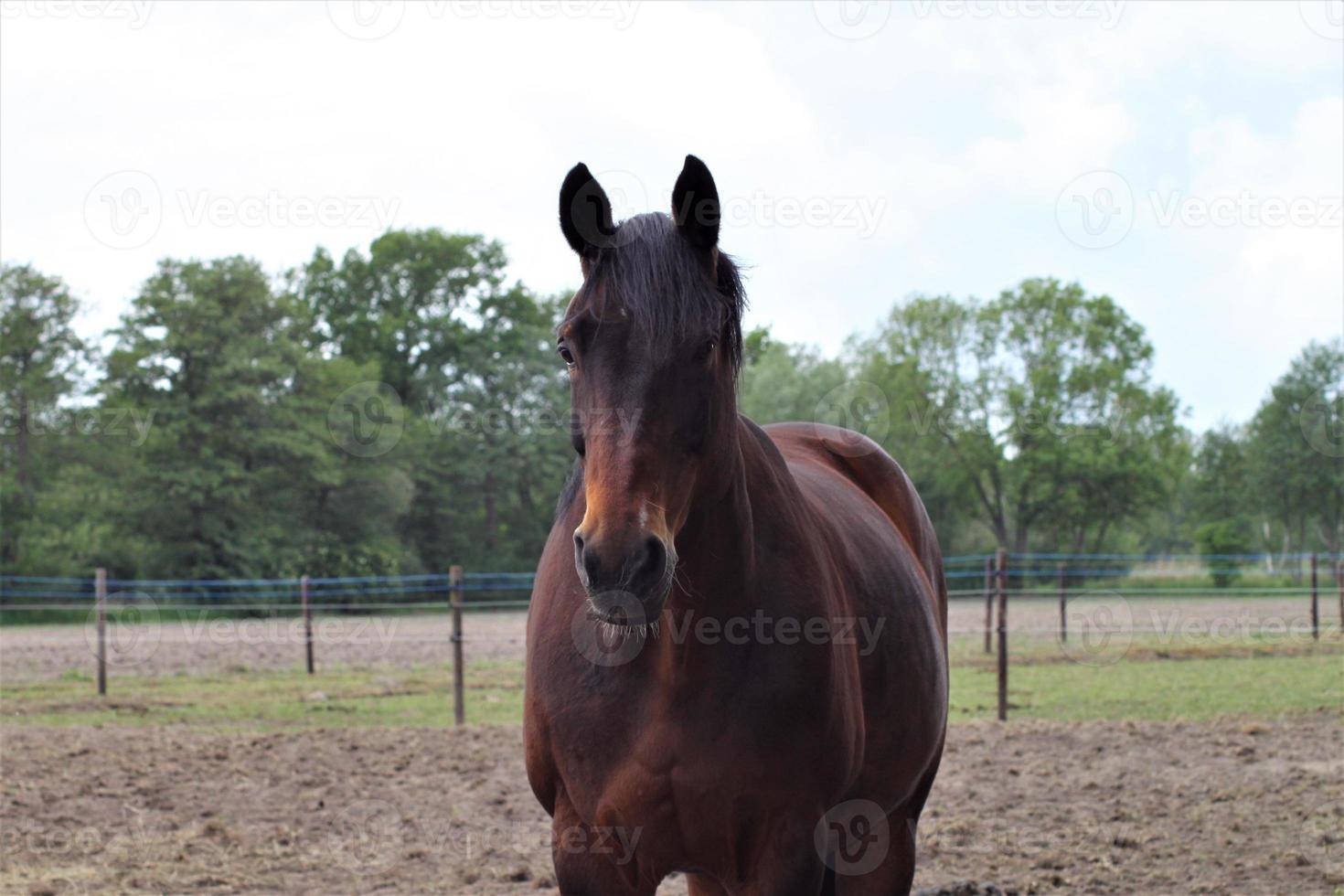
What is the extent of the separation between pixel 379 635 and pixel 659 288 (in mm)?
19143

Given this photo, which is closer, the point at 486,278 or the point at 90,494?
the point at 90,494

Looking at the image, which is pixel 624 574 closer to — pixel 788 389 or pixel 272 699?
pixel 272 699

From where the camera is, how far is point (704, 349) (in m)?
2.07

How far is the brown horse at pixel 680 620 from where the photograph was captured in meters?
1.96

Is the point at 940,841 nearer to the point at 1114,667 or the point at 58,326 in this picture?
the point at 1114,667

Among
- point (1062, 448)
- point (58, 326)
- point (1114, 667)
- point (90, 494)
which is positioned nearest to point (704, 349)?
point (1114, 667)

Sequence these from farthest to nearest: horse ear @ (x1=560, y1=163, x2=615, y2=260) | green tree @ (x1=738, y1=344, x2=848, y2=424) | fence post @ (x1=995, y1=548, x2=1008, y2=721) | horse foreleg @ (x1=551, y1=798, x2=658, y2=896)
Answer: green tree @ (x1=738, y1=344, x2=848, y2=424) < fence post @ (x1=995, y1=548, x2=1008, y2=721) < horse foreleg @ (x1=551, y1=798, x2=658, y2=896) < horse ear @ (x1=560, y1=163, x2=615, y2=260)

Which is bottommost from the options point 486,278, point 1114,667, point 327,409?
point 1114,667

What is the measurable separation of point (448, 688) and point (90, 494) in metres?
19.4

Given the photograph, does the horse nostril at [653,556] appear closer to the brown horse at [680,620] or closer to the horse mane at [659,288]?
the brown horse at [680,620]

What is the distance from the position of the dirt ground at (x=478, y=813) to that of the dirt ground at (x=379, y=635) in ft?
13.6

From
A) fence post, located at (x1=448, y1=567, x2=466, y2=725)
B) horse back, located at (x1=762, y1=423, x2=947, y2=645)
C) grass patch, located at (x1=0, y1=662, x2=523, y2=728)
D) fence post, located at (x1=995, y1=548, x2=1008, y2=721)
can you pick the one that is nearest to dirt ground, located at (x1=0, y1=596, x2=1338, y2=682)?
grass patch, located at (x1=0, y1=662, x2=523, y2=728)

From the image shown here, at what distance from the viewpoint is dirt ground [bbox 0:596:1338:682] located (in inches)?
601

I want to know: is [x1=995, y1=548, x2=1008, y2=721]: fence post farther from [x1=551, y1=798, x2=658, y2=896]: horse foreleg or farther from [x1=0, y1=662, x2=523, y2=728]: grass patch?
[x1=551, y1=798, x2=658, y2=896]: horse foreleg
